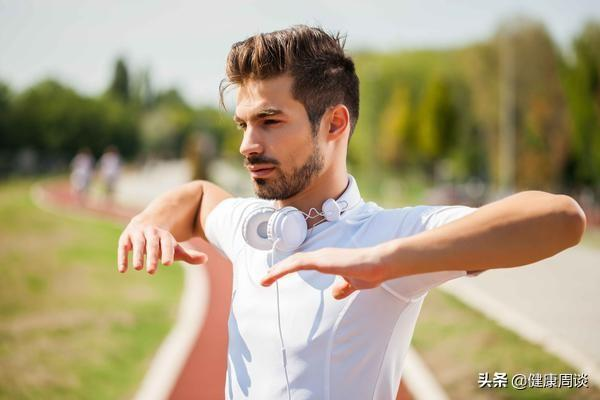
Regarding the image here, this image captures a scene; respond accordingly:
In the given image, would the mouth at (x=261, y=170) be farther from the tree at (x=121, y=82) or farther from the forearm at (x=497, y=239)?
the tree at (x=121, y=82)

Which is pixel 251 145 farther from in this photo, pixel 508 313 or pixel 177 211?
pixel 508 313

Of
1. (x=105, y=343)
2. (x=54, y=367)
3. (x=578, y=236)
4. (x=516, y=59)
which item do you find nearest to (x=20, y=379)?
(x=54, y=367)

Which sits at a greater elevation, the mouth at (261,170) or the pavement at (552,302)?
the mouth at (261,170)

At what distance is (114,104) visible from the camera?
65875 mm

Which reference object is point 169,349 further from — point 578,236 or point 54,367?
point 578,236

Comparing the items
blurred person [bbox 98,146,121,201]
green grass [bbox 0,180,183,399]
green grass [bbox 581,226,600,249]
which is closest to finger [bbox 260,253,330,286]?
green grass [bbox 0,180,183,399]

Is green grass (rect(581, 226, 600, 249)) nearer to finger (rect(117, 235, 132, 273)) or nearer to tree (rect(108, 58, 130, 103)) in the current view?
finger (rect(117, 235, 132, 273))

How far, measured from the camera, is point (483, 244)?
141 centimetres

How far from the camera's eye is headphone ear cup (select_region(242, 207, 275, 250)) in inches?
73.4

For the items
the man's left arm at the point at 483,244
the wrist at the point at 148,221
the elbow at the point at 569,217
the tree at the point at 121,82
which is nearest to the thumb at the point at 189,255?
the wrist at the point at 148,221

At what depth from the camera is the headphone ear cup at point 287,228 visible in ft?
5.82

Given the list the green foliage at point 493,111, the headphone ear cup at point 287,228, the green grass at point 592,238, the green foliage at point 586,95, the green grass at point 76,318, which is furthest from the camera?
the green foliage at point 493,111

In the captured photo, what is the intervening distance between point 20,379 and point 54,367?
0.35m

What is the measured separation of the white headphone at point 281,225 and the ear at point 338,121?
8.3 inches
